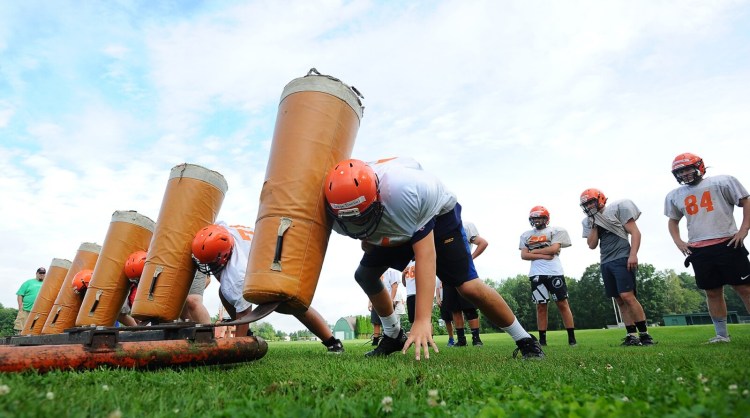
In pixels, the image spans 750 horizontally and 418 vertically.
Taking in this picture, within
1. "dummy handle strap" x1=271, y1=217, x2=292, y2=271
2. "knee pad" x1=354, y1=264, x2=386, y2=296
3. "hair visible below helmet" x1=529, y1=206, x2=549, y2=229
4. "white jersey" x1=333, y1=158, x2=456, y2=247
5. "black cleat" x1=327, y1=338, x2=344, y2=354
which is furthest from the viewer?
"hair visible below helmet" x1=529, y1=206, x2=549, y2=229

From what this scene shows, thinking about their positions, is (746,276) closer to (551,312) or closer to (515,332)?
(515,332)

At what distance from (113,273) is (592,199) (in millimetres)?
8459

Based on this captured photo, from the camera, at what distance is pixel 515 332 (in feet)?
15.6

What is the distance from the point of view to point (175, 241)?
601cm

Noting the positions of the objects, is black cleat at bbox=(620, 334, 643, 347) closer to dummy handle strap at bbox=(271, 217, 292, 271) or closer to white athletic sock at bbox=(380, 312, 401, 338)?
white athletic sock at bbox=(380, 312, 401, 338)

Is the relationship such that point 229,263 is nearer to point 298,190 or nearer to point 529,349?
point 298,190

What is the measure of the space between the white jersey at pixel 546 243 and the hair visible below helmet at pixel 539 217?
→ 0.10 meters

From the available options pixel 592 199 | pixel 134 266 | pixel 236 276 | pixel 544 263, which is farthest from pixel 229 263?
pixel 592 199

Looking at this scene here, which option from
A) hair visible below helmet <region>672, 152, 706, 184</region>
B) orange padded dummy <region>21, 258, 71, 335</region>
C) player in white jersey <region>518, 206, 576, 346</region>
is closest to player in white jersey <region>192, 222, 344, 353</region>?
player in white jersey <region>518, 206, 576, 346</region>

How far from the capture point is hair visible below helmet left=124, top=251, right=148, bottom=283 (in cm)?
713

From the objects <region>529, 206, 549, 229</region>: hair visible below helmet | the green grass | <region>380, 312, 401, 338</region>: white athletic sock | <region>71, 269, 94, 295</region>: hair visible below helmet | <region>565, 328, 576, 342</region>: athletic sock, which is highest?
<region>529, 206, 549, 229</region>: hair visible below helmet

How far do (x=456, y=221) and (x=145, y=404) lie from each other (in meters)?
3.37

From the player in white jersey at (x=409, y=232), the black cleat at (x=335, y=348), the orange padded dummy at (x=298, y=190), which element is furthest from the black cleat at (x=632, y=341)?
the orange padded dummy at (x=298, y=190)

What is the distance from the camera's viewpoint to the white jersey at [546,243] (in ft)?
29.0
